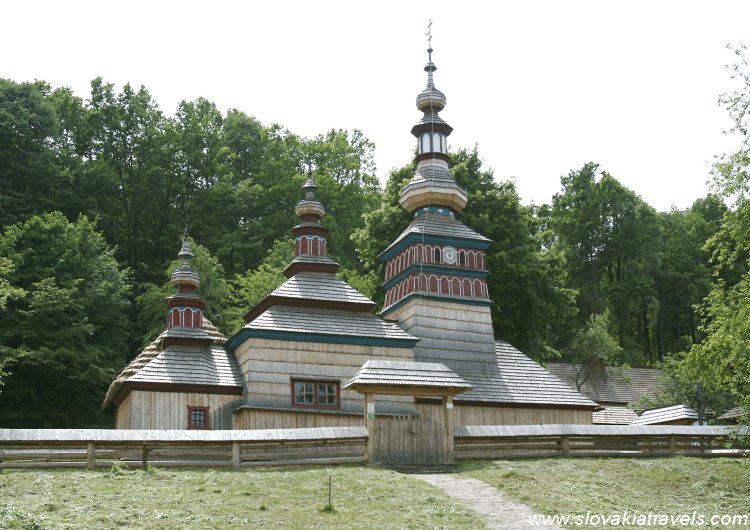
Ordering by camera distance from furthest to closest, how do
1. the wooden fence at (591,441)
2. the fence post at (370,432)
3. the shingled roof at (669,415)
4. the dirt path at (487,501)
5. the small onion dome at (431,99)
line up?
the small onion dome at (431,99) → the shingled roof at (669,415) → the wooden fence at (591,441) → the fence post at (370,432) → the dirt path at (487,501)

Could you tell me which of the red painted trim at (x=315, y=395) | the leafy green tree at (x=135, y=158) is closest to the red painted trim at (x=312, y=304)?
the red painted trim at (x=315, y=395)

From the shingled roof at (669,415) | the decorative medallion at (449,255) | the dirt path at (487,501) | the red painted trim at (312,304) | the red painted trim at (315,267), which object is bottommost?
the dirt path at (487,501)

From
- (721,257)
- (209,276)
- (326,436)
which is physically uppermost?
(209,276)

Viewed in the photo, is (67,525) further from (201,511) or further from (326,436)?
(326,436)

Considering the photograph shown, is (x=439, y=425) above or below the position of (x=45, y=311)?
below

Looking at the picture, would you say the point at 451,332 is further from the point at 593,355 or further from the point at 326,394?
the point at 593,355

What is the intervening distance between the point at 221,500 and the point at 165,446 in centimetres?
535

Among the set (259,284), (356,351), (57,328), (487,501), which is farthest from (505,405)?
(57,328)

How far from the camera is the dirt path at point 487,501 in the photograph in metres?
17.2

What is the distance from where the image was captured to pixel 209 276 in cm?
4878

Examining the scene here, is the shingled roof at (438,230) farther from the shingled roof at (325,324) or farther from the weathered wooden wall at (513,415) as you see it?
the weathered wooden wall at (513,415)

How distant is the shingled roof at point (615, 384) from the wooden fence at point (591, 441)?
21483mm

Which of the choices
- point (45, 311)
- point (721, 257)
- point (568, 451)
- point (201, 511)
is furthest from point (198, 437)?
point (45, 311)

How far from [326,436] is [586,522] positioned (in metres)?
8.40
